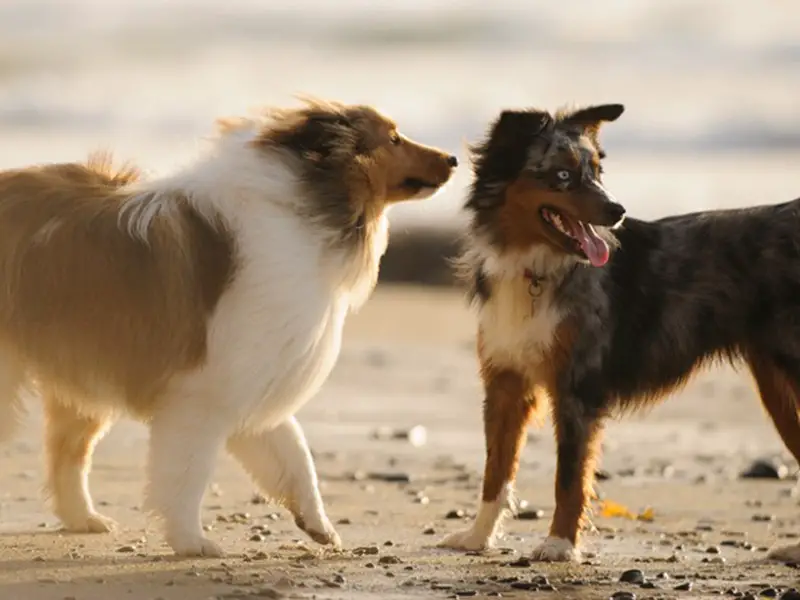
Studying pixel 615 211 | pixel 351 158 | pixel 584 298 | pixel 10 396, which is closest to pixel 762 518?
pixel 584 298

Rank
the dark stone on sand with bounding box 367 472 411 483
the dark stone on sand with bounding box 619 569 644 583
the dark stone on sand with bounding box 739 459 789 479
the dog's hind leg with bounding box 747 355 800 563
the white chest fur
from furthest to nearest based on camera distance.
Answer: the dark stone on sand with bounding box 739 459 789 479
the dark stone on sand with bounding box 367 472 411 483
the dog's hind leg with bounding box 747 355 800 563
the white chest fur
the dark stone on sand with bounding box 619 569 644 583

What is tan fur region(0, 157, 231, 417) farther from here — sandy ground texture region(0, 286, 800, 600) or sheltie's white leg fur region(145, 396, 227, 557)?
sandy ground texture region(0, 286, 800, 600)

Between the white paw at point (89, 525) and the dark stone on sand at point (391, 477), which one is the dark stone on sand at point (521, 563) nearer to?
the white paw at point (89, 525)

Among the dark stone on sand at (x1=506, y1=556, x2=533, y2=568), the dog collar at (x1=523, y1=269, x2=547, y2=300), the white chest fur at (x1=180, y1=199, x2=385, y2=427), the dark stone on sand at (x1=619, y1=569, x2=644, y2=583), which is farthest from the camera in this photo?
the dog collar at (x1=523, y1=269, x2=547, y2=300)

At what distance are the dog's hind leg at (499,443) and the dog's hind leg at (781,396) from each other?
1062 millimetres

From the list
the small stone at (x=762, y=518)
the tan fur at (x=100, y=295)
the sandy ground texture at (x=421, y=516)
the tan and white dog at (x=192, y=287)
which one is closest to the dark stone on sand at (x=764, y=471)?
the sandy ground texture at (x=421, y=516)

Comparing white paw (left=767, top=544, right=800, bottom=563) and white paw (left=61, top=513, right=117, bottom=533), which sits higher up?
white paw (left=767, top=544, right=800, bottom=563)

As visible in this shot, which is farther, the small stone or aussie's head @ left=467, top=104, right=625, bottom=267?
the small stone

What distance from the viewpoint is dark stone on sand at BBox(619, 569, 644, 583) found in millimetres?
5992

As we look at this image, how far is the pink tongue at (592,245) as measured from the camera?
6578 millimetres

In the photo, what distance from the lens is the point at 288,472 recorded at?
266 inches

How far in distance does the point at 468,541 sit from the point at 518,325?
982 mm

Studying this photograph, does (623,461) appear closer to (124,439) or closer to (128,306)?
(124,439)

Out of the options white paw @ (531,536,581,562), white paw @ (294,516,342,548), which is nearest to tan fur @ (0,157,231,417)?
white paw @ (294,516,342,548)
